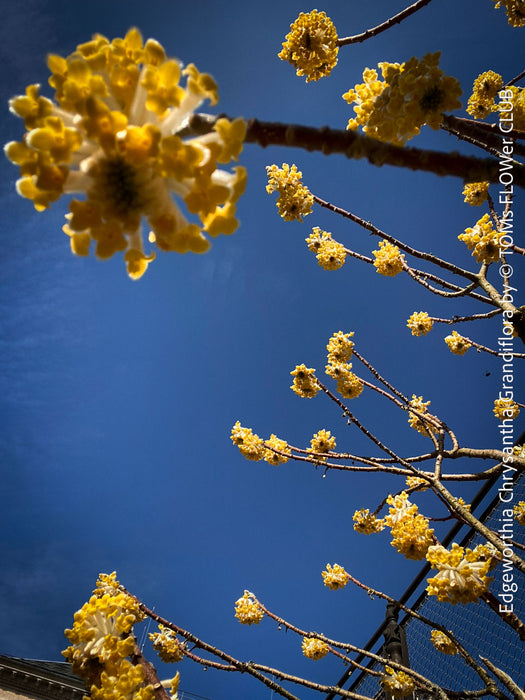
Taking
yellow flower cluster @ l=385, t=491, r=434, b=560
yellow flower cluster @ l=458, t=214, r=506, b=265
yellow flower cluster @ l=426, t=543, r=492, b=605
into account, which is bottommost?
yellow flower cluster @ l=426, t=543, r=492, b=605

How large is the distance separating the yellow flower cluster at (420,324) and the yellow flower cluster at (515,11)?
114 inches

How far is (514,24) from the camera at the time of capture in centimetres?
333

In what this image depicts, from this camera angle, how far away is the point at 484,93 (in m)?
4.11

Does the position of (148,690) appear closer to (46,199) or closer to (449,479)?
(46,199)

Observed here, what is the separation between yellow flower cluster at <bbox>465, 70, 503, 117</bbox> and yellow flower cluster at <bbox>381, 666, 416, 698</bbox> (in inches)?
216

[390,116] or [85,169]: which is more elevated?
[390,116]

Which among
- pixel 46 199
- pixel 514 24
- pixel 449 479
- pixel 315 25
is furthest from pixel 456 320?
pixel 46 199

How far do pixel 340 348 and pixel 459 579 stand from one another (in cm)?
286

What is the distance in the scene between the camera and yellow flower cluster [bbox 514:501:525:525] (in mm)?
3488

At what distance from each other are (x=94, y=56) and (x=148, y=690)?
1860 millimetres

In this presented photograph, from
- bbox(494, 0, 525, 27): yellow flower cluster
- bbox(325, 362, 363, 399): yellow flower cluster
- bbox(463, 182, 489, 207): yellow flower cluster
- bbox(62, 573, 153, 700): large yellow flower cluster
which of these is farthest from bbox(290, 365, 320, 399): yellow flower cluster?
bbox(494, 0, 525, 27): yellow flower cluster

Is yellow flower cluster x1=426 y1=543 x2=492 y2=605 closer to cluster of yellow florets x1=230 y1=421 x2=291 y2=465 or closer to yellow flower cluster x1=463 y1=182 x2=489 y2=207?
cluster of yellow florets x1=230 y1=421 x2=291 y2=465

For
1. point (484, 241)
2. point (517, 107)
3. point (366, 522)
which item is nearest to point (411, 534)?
point (366, 522)

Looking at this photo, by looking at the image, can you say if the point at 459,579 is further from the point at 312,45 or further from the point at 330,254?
the point at 312,45
